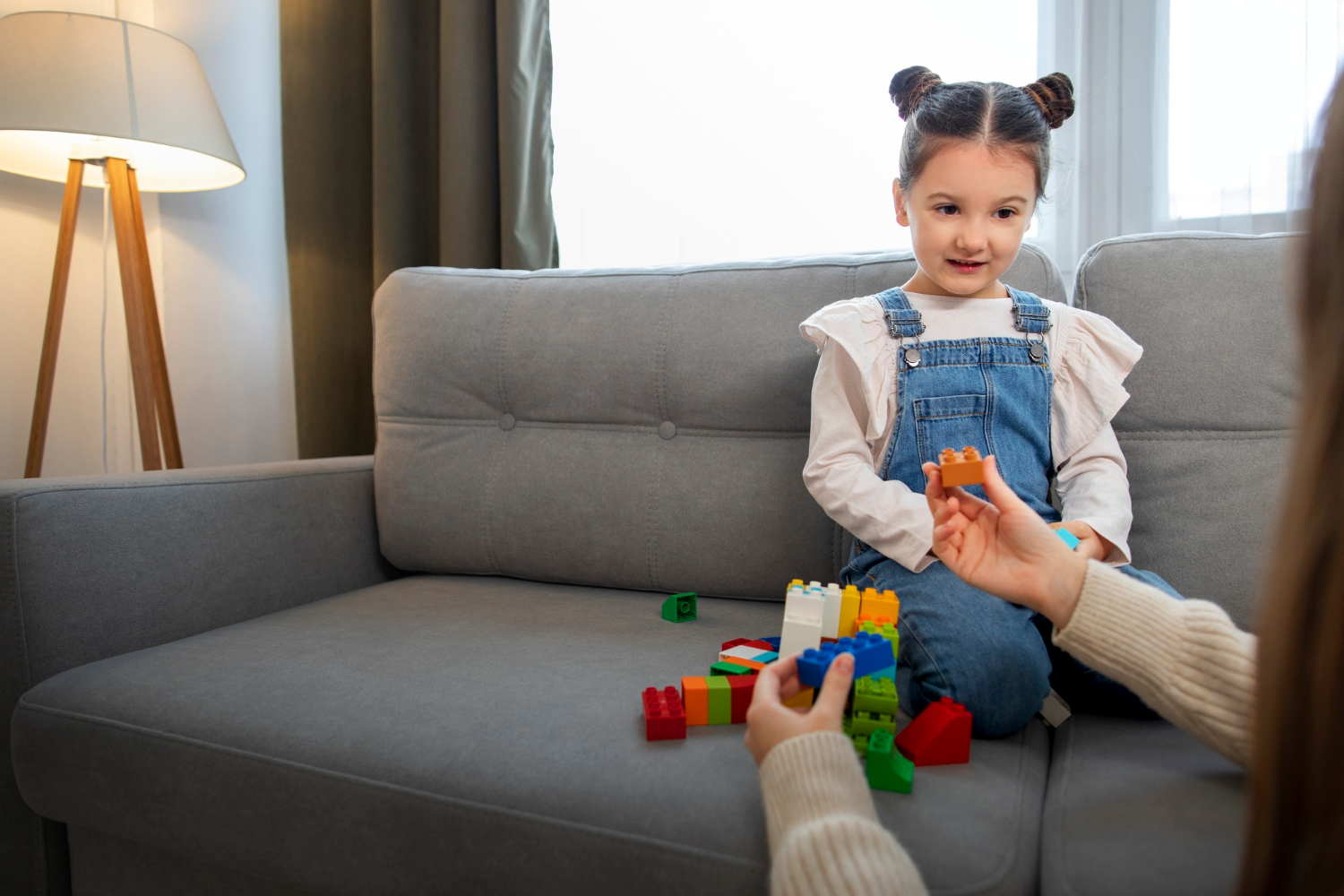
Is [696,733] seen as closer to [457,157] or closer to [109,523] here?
[109,523]

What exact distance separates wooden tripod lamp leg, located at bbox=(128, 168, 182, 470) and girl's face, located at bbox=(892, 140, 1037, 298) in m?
1.57

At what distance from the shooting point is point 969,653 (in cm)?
91

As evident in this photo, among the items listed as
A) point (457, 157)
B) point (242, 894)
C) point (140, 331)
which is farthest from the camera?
point (457, 157)

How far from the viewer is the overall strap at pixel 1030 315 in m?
1.17

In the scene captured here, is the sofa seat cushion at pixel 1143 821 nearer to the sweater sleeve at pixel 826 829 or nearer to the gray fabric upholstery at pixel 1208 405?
the sweater sleeve at pixel 826 829

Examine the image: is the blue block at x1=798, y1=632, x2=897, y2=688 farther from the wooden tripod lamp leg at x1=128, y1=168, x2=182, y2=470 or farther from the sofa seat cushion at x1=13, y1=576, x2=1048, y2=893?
the wooden tripod lamp leg at x1=128, y1=168, x2=182, y2=470

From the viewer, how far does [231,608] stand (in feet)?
4.13

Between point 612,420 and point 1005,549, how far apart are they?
2.55ft

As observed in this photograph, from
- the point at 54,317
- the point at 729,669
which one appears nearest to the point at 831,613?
the point at 729,669

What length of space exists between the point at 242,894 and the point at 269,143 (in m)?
1.98

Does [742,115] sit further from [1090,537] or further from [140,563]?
[140,563]

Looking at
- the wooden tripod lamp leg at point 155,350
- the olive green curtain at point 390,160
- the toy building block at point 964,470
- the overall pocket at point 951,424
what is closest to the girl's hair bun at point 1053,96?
the overall pocket at point 951,424

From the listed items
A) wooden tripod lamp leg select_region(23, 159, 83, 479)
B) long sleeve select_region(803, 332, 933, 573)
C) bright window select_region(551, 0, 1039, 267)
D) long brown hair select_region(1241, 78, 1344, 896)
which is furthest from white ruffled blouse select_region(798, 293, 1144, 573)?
wooden tripod lamp leg select_region(23, 159, 83, 479)

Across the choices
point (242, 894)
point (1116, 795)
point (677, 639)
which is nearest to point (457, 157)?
point (677, 639)
